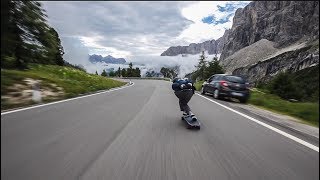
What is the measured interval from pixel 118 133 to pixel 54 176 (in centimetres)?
349

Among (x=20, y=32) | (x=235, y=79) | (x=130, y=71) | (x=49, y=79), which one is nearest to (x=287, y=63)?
(x=130, y=71)

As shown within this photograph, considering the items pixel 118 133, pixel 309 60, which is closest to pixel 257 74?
pixel 309 60

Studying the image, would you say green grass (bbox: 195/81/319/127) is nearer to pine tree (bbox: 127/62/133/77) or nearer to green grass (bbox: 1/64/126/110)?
green grass (bbox: 1/64/126/110)

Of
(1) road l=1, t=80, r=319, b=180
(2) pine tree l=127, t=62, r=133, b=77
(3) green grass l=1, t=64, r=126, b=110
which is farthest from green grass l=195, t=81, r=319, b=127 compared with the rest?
(2) pine tree l=127, t=62, r=133, b=77

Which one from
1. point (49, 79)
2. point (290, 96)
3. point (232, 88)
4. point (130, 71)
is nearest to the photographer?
point (49, 79)

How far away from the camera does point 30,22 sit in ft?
16.6

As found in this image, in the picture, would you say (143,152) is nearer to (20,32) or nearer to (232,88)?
(20,32)

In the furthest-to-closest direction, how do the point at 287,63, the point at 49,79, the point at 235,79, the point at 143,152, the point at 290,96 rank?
the point at 287,63, the point at 290,96, the point at 235,79, the point at 49,79, the point at 143,152

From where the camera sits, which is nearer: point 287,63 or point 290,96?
point 290,96

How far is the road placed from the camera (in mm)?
4859

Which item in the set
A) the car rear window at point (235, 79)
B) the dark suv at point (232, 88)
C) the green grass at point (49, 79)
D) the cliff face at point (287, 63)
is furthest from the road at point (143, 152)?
the cliff face at point (287, 63)

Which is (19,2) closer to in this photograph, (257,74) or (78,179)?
(78,179)

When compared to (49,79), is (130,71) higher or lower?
lower

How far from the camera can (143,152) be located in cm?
621
